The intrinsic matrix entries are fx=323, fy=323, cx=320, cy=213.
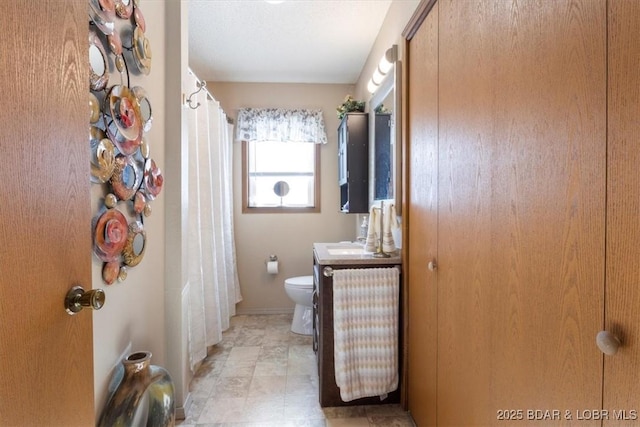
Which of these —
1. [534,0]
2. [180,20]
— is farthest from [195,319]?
[534,0]

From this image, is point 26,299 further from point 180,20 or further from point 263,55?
point 263,55

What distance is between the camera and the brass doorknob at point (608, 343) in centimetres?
57

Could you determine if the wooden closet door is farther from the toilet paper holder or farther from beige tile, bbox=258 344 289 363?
the toilet paper holder

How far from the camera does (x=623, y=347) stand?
568mm

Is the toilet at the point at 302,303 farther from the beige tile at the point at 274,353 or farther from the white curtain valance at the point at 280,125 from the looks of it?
the white curtain valance at the point at 280,125

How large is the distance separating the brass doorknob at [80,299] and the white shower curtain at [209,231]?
122 cm

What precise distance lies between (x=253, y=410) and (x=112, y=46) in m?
1.82

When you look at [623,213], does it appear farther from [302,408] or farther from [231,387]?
[231,387]

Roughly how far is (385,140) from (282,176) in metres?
1.49

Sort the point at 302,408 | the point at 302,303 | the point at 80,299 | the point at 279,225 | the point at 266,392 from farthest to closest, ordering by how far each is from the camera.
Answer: the point at 279,225 < the point at 302,303 < the point at 266,392 < the point at 302,408 < the point at 80,299

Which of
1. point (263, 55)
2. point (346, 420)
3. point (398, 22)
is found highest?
point (263, 55)

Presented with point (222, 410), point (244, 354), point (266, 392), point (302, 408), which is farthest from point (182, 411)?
point (244, 354)

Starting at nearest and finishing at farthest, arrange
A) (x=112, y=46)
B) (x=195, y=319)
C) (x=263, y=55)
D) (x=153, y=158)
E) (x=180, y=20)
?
1. (x=112, y=46)
2. (x=153, y=158)
3. (x=180, y=20)
4. (x=195, y=319)
5. (x=263, y=55)

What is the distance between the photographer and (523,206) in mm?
809
